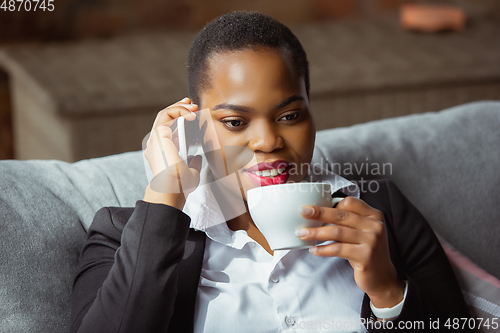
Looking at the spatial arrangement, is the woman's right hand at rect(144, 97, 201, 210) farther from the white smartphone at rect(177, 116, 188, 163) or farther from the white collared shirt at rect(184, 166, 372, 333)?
the white collared shirt at rect(184, 166, 372, 333)

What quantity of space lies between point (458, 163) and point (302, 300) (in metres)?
0.64

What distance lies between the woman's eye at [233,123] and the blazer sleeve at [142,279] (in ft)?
0.53

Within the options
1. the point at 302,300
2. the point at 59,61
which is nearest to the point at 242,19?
the point at 302,300

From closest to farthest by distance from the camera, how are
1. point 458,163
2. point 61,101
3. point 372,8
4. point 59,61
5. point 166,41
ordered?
point 458,163
point 61,101
point 59,61
point 166,41
point 372,8

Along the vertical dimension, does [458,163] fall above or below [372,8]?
below

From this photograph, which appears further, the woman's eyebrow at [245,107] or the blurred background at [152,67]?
the blurred background at [152,67]

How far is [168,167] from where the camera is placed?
2.51 ft

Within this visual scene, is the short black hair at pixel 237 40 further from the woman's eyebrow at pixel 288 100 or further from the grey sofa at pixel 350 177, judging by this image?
the grey sofa at pixel 350 177

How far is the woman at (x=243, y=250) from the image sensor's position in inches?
28.3

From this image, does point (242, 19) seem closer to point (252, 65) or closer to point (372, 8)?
point (252, 65)

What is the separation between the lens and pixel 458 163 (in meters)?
1.24

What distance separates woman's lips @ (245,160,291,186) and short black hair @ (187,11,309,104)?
0.16 metres

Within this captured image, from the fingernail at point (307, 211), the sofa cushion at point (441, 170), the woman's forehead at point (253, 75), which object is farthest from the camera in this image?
the sofa cushion at point (441, 170)

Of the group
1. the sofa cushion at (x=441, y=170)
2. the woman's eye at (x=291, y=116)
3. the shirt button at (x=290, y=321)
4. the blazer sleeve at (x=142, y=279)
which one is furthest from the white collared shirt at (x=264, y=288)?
the sofa cushion at (x=441, y=170)
